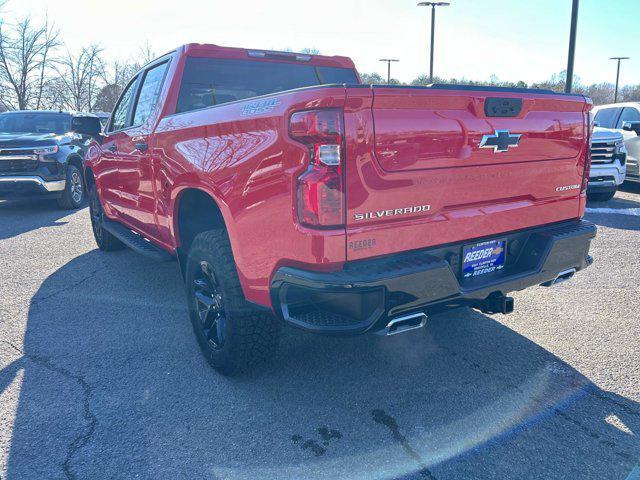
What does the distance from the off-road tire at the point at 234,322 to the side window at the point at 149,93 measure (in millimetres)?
1602

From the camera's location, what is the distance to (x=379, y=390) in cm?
294

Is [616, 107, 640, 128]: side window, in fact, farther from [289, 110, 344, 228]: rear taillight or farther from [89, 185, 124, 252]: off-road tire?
[289, 110, 344, 228]: rear taillight

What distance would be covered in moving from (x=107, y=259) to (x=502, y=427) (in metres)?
4.88

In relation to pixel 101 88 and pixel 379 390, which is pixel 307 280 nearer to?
pixel 379 390

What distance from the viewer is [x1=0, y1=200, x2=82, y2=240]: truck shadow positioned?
773 cm

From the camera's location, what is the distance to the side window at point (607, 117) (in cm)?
1050

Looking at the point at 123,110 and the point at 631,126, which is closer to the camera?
the point at 123,110

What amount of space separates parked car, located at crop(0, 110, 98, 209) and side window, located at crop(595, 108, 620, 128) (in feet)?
34.1

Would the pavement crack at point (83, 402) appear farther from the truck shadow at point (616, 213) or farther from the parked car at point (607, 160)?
the parked car at point (607, 160)

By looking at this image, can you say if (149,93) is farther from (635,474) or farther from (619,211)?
(619,211)

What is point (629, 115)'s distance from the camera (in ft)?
33.2

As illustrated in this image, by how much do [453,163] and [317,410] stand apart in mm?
1503

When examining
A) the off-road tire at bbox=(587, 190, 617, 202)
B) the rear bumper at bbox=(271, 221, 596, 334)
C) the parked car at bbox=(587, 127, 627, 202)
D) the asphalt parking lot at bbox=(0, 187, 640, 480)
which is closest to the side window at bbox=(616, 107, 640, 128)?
the parked car at bbox=(587, 127, 627, 202)

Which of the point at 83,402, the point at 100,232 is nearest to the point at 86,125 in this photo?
the point at 100,232
